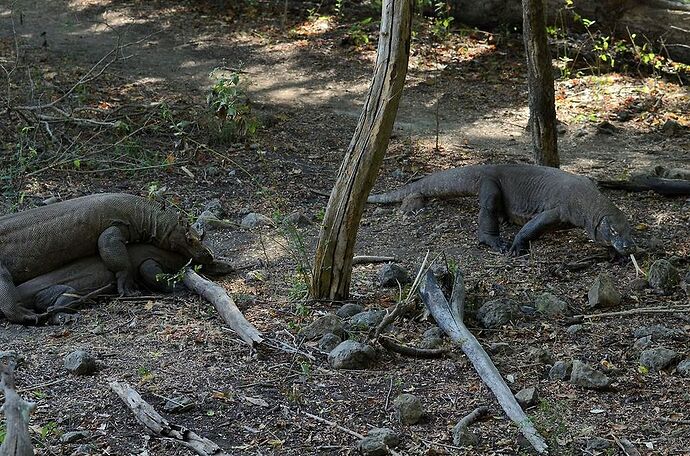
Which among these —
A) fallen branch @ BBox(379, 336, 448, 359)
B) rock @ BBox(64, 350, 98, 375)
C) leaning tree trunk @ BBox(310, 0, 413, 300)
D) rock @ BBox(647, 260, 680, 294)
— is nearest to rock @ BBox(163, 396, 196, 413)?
rock @ BBox(64, 350, 98, 375)

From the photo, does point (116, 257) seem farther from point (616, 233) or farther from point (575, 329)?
point (616, 233)

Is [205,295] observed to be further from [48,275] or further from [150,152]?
[150,152]

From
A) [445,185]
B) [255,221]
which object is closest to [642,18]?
[445,185]

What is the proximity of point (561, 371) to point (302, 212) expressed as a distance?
3.78 meters

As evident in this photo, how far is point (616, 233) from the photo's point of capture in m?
7.06

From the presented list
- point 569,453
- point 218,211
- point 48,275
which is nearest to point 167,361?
point 48,275

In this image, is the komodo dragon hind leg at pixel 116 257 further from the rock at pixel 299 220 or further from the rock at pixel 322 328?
the rock at pixel 299 220

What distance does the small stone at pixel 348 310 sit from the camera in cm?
583

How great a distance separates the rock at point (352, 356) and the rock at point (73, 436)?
A: 1.38 metres

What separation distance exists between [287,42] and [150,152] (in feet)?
16.0

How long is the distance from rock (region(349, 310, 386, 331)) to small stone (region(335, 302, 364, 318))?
0.49 ft

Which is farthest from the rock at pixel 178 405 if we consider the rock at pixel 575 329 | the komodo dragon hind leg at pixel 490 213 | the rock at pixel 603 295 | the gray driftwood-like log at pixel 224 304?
the komodo dragon hind leg at pixel 490 213

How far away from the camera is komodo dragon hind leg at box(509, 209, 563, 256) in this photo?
7.51 m

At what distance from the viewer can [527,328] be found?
5695mm
